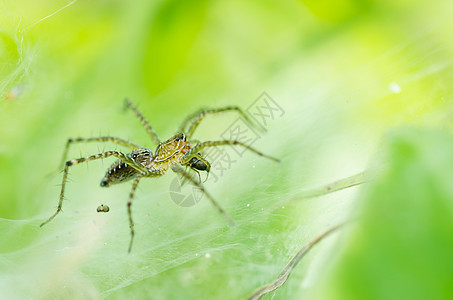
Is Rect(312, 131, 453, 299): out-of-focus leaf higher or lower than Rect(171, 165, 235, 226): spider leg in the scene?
lower

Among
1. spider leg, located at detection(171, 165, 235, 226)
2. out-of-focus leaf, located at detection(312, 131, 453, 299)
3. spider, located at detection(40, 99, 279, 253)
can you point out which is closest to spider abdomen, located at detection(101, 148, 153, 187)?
spider, located at detection(40, 99, 279, 253)

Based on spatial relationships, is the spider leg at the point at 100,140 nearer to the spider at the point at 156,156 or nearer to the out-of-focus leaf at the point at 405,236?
the spider at the point at 156,156

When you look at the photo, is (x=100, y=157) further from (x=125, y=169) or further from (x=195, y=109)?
(x=195, y=109)

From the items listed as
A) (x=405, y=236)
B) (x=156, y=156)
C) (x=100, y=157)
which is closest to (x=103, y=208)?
(x=100, y=157)

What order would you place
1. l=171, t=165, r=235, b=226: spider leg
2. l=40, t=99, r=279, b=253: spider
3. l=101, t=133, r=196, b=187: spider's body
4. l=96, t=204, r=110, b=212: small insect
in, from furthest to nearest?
l=101, t=133, r=196, b=187: spider's body → l=40, t=99, r=279, b=253: spider → l=96, t=204, r=110, b=212: small insect → l=171, t=165, r=235, b=226: spider leg

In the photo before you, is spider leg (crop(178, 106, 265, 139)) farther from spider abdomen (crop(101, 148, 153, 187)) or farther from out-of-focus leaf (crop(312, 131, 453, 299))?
out-of-focus leaf (crop(312, 131, 453, 299))

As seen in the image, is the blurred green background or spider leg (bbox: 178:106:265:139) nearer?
the blurred green background
